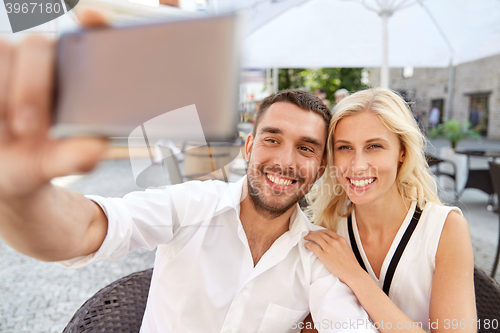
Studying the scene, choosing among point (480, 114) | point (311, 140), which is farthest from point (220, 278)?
point (480, 114)

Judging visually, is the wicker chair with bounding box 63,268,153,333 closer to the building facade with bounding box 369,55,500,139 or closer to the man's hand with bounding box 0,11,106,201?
the man's hand with bounding box 0,11,106,201

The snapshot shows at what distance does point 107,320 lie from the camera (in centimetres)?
132

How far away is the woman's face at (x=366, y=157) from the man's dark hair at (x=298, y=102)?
0.38 ft

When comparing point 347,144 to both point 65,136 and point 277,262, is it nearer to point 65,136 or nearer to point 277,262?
point 277,262

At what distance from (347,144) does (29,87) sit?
1410 millimetres

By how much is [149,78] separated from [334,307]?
119cm

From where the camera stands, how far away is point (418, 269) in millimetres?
1387

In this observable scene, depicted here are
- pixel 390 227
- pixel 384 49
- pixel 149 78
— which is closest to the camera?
pixel 149 78

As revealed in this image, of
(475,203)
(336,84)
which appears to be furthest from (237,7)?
(336,84)

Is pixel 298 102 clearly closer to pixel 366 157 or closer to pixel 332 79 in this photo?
pixel 366 157

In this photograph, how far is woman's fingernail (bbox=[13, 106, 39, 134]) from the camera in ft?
0.91

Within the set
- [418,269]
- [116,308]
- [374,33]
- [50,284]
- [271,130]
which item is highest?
[374,33]

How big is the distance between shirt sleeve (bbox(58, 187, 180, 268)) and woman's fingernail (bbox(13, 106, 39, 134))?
2.03 feet

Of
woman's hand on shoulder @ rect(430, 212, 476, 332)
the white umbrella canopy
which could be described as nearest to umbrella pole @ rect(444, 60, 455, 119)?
the white umbrella canopy
